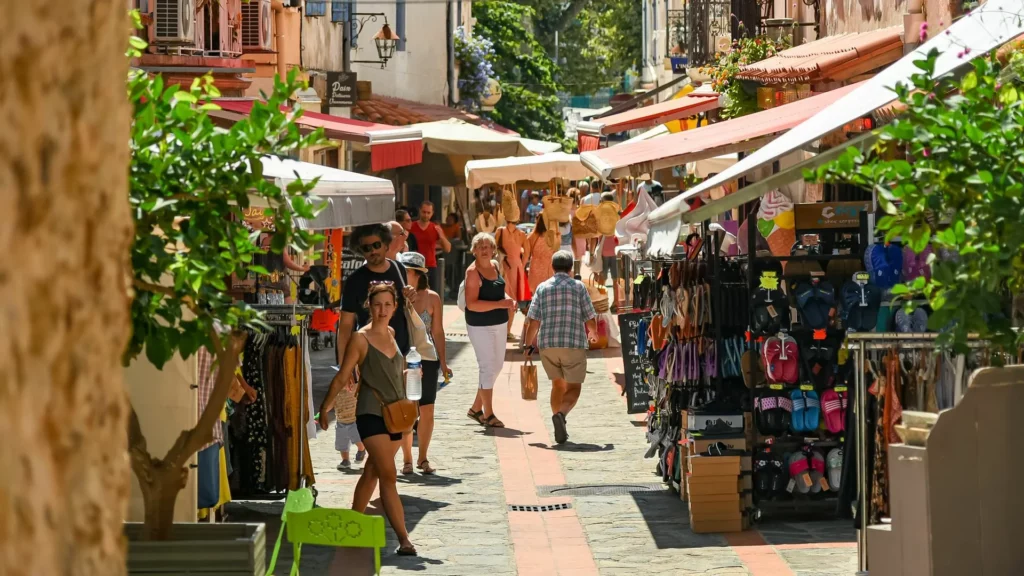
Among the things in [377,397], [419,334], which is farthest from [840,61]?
[377,397]

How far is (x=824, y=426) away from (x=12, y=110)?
860 cm

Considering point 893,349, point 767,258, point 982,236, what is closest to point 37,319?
point 982,236

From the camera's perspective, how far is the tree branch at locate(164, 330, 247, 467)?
217 inches

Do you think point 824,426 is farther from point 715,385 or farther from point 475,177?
point 475,177

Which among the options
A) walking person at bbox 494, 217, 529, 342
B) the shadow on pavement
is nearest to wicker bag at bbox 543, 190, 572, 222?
walking person at bbox 494, 217, 529, 342

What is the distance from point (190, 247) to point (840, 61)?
9917 mm

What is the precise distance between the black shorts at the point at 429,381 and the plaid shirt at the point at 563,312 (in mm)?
1731

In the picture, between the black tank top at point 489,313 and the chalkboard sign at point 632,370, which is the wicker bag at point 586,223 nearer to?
the chalkboard sign at point 632,370

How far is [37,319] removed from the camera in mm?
2707

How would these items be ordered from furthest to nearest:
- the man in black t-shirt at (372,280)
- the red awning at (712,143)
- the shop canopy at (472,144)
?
the shop canopy at (472,144)
the man in black t-shirt at (372,280)
the red awning at (712,143)

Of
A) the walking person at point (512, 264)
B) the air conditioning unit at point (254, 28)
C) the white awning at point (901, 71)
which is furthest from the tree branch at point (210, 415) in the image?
the air conditioning unit at point (254, 28)

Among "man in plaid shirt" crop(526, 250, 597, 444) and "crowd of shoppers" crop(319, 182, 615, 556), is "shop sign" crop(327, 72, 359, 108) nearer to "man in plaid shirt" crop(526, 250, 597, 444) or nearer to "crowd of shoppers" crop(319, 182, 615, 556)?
"crowd of shoppers" crop(319, 182, 615, 556)

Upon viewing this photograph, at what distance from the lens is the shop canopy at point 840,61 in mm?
14398

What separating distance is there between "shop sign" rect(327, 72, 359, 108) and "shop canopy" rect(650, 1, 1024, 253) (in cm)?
1827
